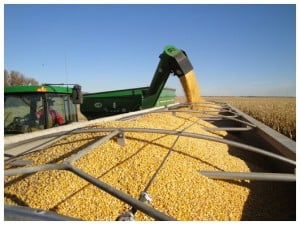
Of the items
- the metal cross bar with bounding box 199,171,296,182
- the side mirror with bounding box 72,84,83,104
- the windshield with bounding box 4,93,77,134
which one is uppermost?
the side mirror with bounding box 72,84,83,104

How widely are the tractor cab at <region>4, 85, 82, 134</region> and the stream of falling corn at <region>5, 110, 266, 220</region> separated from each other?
6.50 ft

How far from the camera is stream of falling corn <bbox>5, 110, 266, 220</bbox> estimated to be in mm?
1938

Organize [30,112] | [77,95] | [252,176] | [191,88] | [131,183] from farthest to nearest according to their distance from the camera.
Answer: [191,88], [30,112], [77,95], [252,176], [131,183]

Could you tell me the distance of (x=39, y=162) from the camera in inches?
97.6

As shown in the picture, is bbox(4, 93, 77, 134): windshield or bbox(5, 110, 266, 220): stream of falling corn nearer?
bbox(5, 110, 266, 220): stream of falling corn

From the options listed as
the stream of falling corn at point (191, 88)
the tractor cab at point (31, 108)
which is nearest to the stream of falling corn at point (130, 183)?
the tractor cab at point (31, 108)

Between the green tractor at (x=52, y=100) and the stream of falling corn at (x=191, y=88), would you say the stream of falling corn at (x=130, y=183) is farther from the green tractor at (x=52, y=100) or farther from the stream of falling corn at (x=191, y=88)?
the stream of falling corn at (x=191, y=88)

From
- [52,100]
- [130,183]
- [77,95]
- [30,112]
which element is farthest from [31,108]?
[130,183]

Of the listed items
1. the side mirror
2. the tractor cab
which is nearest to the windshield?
the tractor cab

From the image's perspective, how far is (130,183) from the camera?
2158mm

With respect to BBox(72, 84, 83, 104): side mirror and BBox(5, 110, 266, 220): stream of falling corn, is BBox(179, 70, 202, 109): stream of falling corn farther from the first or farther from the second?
BBox(5, 110, 266, 220): stream of falling corn

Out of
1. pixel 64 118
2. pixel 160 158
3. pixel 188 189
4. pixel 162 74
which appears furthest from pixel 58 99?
pixel 188 189

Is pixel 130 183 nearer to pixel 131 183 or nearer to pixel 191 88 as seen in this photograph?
pixel 131 183

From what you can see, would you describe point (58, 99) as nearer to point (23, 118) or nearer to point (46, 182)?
point (23, 118)
